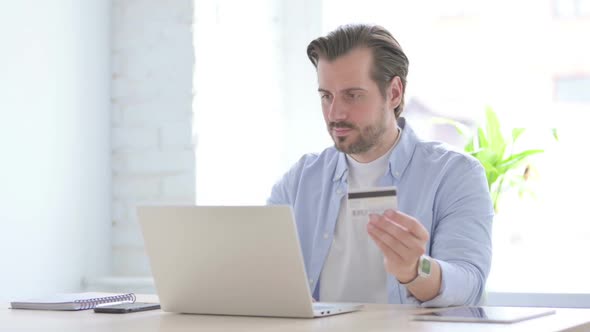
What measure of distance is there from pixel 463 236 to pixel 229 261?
0.62m

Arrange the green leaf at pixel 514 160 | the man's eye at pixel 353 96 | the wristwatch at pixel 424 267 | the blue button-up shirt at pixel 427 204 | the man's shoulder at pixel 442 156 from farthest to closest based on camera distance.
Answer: the green leaf at pixel 514 160, the man's eye at pixel 353 96, the man's shoulder at pixel 442 156, the blue button-up shirt at pixel 427 204, the wristwatch at pixel 424 267

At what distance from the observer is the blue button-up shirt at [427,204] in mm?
2002

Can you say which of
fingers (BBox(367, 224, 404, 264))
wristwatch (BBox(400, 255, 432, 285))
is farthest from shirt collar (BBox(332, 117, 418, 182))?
fingers (BBox(367, 224, 404, 264))

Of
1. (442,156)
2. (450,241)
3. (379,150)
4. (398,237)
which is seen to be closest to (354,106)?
(379,150)

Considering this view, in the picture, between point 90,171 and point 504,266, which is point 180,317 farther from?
point 504,266

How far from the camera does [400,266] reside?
1.70m

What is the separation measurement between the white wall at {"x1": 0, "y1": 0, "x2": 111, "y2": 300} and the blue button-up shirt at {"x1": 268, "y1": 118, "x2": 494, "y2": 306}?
0.78 meters

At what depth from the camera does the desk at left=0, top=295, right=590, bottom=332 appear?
58.1 inches

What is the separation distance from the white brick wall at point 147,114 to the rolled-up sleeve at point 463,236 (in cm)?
105

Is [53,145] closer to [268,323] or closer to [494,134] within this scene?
[494,134]

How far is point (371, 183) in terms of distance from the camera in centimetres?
235

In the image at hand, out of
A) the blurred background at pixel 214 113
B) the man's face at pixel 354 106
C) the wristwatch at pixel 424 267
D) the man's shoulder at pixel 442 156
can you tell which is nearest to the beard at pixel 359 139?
the man's face at pixel 354 106

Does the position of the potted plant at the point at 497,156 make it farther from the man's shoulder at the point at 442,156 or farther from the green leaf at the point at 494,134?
the man's shoulder at the point at 442,156

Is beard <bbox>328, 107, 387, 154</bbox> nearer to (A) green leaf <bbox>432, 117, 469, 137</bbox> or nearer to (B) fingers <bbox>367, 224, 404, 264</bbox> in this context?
(B) fingers <bbox>367, 224, 404, 264</bbox>
